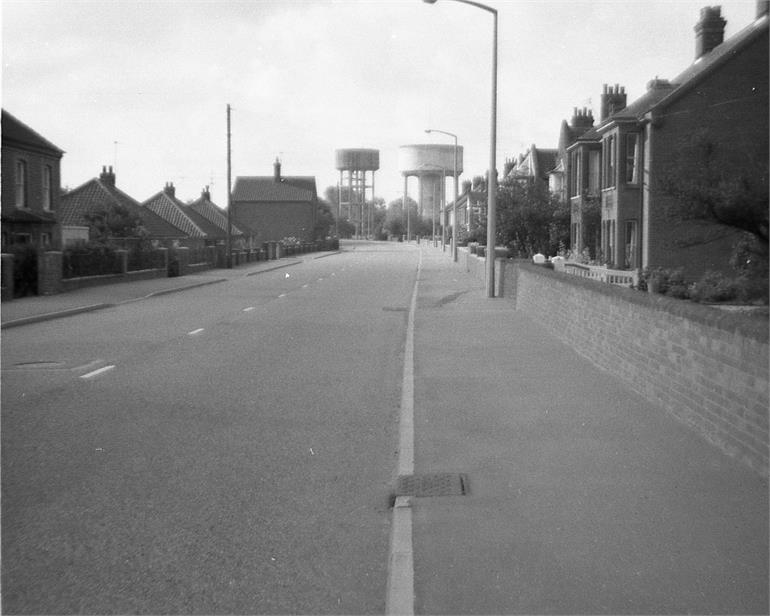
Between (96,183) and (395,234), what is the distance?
10361 cm

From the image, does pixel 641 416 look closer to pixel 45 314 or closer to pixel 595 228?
pixel 45 314

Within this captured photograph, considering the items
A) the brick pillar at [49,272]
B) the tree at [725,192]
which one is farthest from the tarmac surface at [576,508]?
the brick pillar at [49,272]

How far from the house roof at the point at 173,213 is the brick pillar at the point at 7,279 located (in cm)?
5193

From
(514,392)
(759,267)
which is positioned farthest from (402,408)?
(759,267)

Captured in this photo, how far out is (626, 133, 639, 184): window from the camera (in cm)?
3759

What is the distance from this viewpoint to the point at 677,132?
35375mm

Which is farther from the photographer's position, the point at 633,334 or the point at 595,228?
the point at 595,228

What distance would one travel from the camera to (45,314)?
23250 mm

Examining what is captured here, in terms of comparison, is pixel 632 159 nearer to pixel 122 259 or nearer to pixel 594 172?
pixel 594 172

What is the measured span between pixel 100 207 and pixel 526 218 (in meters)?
30.4

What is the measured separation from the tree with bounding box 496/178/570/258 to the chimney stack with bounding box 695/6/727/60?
28.6 feet

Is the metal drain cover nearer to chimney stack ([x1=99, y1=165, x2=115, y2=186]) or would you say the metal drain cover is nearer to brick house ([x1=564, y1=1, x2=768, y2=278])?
brick house ([x1=564, y1=1, x2=768, y2=278])

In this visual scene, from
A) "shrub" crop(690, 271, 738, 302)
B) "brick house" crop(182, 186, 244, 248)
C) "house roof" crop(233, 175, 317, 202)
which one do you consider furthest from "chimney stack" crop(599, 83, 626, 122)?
"house roof" crop(233, 175, 317, 202)

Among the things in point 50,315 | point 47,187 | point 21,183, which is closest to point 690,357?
point 50,315
